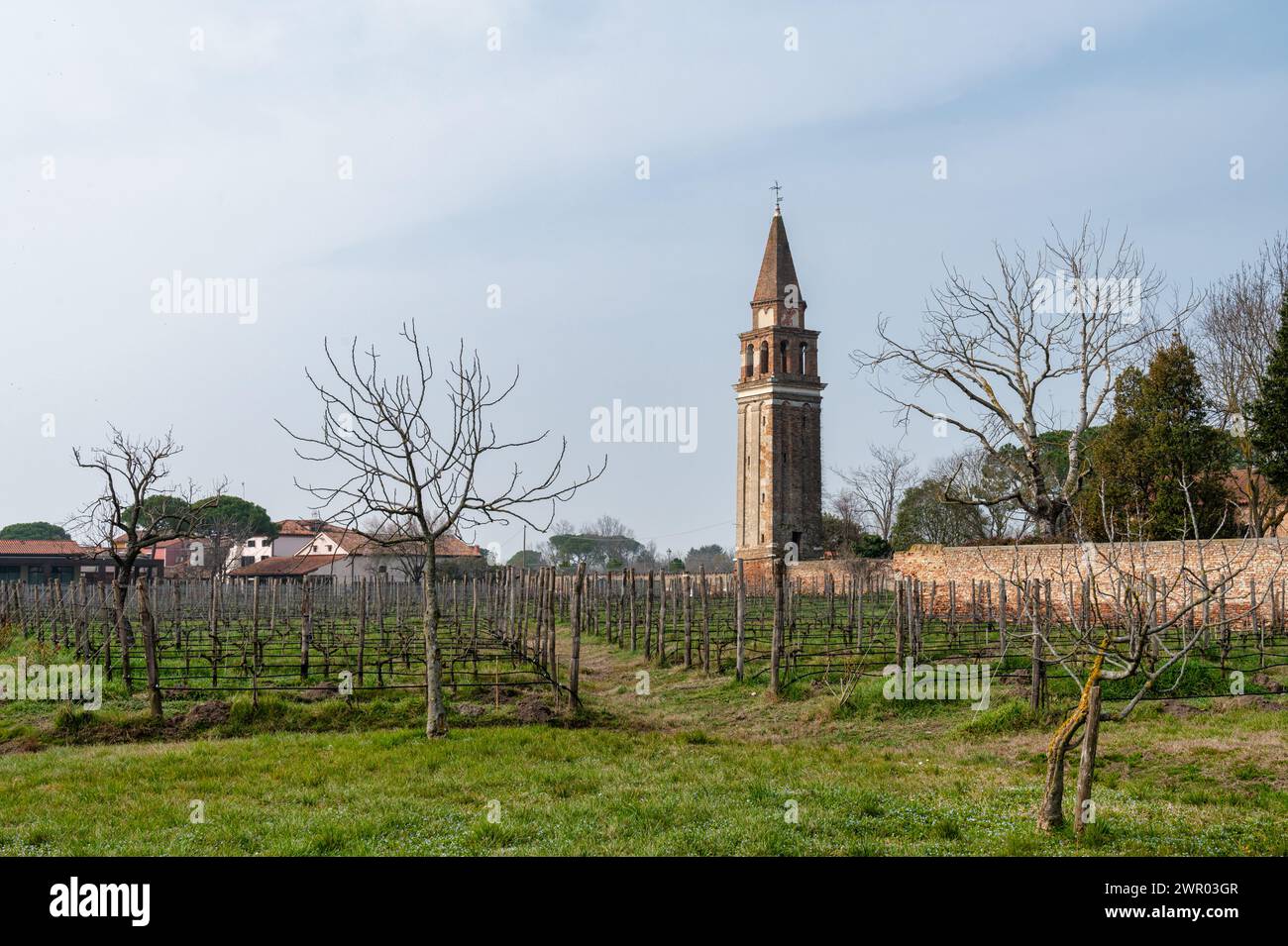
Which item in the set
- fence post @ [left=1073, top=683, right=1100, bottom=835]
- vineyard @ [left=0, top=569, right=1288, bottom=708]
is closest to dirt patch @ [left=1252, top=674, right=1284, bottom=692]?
vineyard @ [left=0, top=569, right=1288, bottom=708]

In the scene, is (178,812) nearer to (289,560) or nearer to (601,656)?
(601,656)

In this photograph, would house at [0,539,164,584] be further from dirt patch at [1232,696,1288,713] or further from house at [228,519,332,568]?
dirt patch at [1232,696,1288,713]

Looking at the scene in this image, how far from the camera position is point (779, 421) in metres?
52.7

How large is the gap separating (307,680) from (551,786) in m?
7.98

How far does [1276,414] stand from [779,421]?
28.1 metres

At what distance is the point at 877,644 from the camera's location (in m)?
21.0

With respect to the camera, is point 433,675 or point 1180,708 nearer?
point 433,675

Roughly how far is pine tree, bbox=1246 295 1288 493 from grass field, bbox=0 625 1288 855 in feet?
48.7

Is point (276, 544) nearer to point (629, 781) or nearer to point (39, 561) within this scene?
point (39, 561)

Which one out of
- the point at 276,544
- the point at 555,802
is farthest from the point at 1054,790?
the point at 276,544

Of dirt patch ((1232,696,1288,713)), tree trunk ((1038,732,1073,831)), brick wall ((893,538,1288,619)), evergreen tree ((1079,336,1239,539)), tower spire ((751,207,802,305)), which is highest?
tower spire ((751,207,802,305))

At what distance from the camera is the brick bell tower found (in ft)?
172

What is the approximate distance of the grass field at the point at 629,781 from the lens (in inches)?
280

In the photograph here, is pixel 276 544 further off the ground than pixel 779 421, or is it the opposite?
pixel 779 421
